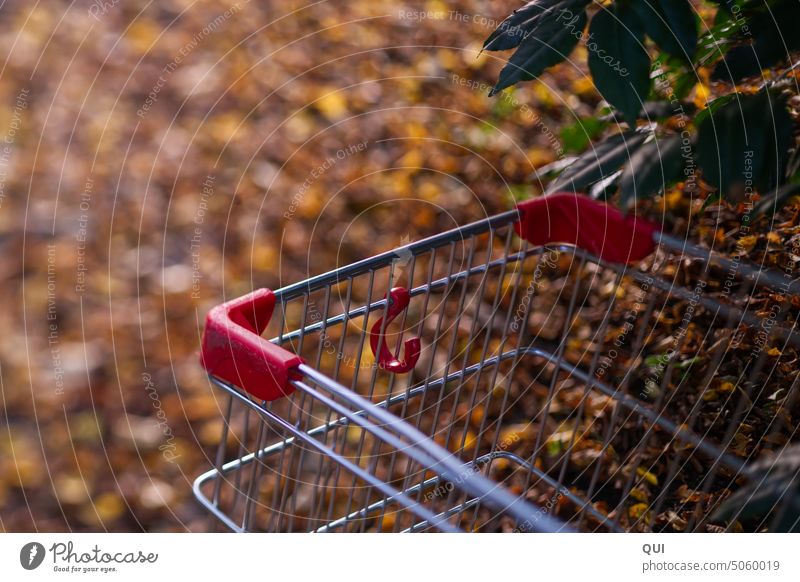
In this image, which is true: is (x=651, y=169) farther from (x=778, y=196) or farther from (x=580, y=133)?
(x=580, y=133)

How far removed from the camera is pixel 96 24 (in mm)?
3201

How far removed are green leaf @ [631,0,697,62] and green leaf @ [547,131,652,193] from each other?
15 centimetres

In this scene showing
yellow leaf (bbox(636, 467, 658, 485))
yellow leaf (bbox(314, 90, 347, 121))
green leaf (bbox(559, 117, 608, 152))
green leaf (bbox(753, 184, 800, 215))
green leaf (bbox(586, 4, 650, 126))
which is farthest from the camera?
yellow leaf (bbox(314, 90, 347, 121))

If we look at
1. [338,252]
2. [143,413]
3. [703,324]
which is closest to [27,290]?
[143,413]

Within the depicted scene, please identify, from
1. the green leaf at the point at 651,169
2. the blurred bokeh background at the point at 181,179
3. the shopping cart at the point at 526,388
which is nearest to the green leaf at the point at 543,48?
the green leaf at the point at 651,169

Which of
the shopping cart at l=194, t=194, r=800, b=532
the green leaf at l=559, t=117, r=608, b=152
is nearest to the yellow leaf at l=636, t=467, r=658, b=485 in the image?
the shopping cart at l=194, t=194, r=800, b=532

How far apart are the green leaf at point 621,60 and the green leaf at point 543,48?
0.10 feet

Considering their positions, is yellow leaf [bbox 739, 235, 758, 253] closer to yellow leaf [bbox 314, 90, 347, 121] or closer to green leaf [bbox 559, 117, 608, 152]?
green leaf [bbox 559, 117, 608, 152]

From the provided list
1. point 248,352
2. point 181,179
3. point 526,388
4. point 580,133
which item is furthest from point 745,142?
point 181,179

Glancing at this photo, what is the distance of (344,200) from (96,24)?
1.27m

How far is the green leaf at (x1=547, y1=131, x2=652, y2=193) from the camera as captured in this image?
1.19m
